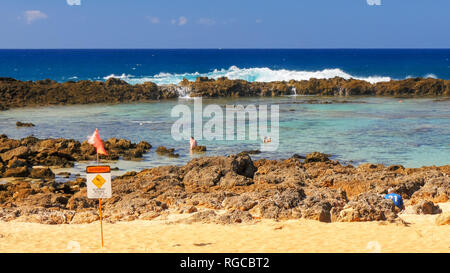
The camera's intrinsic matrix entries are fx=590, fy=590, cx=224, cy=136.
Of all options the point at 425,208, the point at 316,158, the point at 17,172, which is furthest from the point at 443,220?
the point at 17,172

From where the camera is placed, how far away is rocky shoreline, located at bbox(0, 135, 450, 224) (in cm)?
1155

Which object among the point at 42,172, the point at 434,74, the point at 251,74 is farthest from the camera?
the point at 434,74

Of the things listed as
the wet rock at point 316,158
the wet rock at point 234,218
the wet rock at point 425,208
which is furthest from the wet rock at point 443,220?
the wet rock at point 316,158

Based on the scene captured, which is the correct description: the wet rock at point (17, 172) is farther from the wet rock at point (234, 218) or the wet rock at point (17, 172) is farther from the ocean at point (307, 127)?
the wet rock at point (234, 218)

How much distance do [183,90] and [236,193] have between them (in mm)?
33248

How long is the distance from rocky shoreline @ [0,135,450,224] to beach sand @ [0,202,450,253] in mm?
385

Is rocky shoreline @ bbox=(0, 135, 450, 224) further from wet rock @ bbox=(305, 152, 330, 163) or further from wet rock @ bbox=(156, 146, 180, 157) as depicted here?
wet rock @ bbox=(156, 146, 180, 157)

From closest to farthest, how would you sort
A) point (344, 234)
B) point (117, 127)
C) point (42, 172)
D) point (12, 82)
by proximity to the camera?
1. point (344, 234)
2. point (42, 172)
3. point (117, 127)
4. point (12, 82)

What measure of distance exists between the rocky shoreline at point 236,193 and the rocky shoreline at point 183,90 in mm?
23412

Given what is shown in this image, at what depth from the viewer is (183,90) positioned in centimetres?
4644
